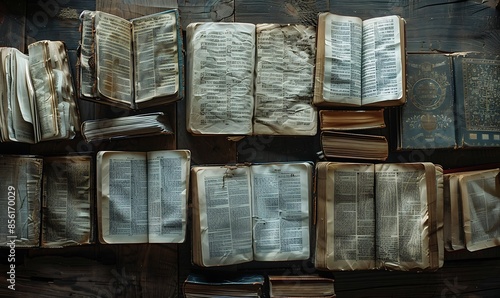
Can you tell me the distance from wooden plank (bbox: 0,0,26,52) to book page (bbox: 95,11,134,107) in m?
0.31

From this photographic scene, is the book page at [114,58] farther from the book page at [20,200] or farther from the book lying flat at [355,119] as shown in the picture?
the book lying flat at [355,119]

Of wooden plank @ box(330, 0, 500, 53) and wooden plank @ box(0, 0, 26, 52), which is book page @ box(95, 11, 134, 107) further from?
wooden plank @ box(330, 0, 500, 53)

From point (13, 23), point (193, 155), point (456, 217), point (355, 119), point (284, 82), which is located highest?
point (13, 23)

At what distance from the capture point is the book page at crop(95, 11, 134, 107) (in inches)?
60.3

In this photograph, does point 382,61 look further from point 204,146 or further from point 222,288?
point 222,288

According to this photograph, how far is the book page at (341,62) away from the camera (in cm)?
162

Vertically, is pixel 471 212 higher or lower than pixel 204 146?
lower

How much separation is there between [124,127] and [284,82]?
1.69 ft

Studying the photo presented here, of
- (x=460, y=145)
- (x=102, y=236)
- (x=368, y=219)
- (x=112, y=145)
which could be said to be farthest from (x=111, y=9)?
(x=460, y=145)

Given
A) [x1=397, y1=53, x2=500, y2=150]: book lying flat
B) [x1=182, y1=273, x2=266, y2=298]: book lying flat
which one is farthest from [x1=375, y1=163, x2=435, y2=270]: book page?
[x1=182, y1=273, x2=266, y2=298]: book lying flat

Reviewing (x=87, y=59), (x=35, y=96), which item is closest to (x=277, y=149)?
(x=87, y=59)

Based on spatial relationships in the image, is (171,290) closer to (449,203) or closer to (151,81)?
(151,81)

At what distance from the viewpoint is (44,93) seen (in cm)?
155

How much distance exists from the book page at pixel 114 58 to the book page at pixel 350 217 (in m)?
0.68
